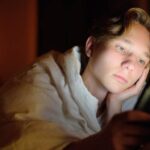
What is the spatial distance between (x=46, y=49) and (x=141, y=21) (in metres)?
0.62

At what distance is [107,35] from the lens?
951 mm

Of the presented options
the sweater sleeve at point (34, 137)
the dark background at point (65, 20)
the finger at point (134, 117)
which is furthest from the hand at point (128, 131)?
the dark background at point (65, 20)

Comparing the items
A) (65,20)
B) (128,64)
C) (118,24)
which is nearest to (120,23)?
(118,24)

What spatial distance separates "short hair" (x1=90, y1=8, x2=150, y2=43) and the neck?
0.29 feet

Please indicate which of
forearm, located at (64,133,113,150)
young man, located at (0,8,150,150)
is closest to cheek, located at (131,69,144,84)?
young man, located at (0,8,150,150)

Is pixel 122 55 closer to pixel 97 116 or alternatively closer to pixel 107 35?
pixel 107 35

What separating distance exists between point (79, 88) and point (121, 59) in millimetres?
115

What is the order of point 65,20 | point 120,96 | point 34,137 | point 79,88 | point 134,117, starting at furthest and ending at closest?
point 65,20, point 120,96, point 79,88, point 34,137, point 134,117

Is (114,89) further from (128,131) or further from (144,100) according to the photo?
(128,131)

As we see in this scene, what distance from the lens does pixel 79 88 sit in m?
0.91

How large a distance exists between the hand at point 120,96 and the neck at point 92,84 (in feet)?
0.17

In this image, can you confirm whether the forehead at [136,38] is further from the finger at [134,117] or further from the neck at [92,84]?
the finger at [134,117]

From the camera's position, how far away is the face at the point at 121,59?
2.99 ft

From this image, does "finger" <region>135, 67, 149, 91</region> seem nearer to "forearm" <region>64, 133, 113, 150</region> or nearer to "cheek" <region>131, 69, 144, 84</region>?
"cheek" <region>131, 69, 144, 84</region>
